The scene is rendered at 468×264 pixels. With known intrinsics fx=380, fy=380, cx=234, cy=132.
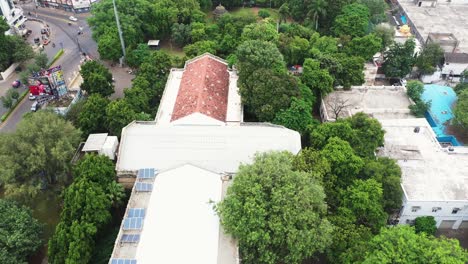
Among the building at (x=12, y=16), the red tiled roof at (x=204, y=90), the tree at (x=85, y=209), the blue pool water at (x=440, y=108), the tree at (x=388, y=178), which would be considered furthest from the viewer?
the building at (x=12, y=16)

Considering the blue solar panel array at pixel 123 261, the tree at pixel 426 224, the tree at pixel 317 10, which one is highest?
the tree at pixel 317 10

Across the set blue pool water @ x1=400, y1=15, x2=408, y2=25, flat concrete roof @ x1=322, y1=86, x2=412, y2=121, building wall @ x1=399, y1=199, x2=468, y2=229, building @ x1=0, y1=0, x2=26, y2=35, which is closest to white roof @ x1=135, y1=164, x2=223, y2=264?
building wall @ x1=399, y1=199, x2=468, y2=229

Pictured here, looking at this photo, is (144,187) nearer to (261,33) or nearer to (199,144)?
(199,144)

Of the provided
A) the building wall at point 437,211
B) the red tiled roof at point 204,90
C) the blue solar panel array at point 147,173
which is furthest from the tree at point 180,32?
the building wall at point 437,211

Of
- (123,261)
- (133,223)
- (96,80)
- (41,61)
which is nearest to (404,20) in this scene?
(96,80)

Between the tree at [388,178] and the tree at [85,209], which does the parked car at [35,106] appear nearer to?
the tree at [85,209]

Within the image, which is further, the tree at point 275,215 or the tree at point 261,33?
the tree at point 261,33

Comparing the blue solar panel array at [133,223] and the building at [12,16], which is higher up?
the building at [12,16]
